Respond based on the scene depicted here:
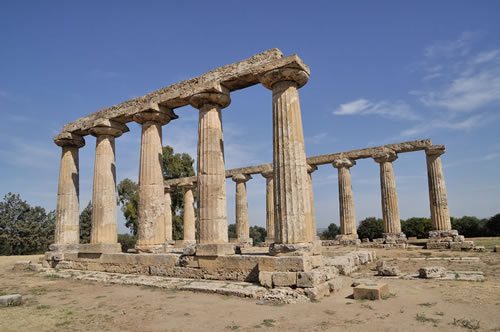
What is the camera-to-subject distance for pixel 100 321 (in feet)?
26.6

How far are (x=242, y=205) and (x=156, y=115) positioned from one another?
57.8ft

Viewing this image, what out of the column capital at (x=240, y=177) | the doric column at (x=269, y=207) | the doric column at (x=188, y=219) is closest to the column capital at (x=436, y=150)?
the doric column at (x=269, y=207)

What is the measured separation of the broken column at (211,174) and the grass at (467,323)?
728 centimetres

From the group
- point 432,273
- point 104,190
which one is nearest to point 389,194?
point 432,273

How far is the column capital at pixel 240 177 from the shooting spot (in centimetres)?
3144

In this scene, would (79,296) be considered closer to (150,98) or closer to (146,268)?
(146,268)

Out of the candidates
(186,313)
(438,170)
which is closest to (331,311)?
(186,313)

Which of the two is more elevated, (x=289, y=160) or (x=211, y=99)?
(x=211, y=99)

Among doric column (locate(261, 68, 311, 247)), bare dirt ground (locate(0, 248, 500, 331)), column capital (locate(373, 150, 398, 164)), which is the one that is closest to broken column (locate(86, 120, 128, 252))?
bare dirt ground (locate(0, 248, 500, 331))

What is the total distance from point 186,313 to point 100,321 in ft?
6.45

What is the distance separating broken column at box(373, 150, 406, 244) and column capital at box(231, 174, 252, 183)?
11130 millimetres

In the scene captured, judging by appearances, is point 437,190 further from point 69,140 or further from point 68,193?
point 69,140

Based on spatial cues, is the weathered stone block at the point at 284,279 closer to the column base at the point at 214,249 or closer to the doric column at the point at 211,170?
the column base at the point at 214,249

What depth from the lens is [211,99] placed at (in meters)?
13.5
